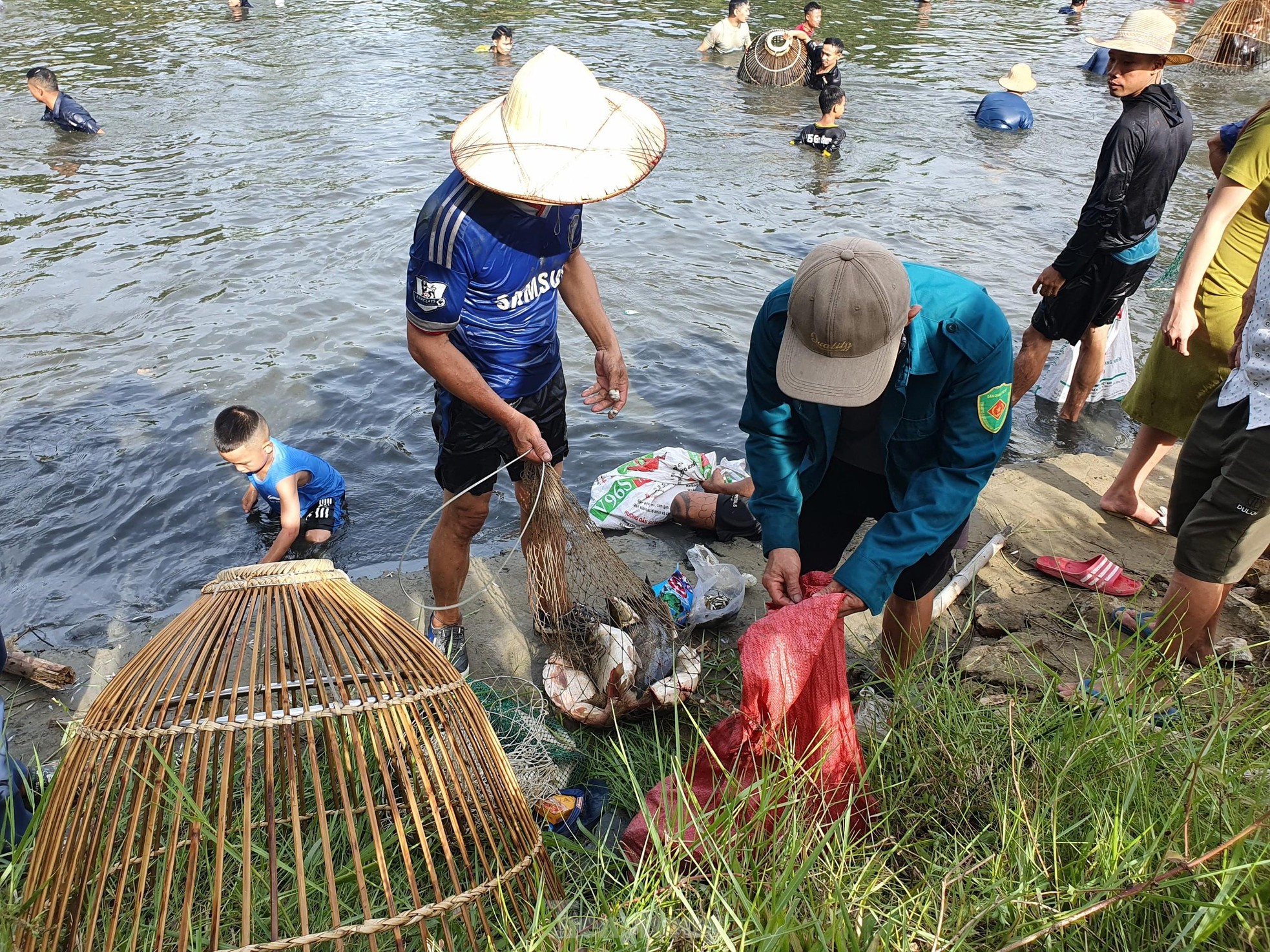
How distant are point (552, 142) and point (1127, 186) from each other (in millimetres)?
3086

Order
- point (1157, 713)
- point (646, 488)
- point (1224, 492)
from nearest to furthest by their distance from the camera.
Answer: point (1157, 713), point (1224, 492), point (646, 488)

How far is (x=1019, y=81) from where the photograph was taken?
1334 centimetres

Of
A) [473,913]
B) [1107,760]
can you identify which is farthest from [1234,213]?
[473,913]

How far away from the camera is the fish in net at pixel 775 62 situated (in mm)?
13609

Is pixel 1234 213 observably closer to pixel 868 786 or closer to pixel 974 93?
pixel 868 786

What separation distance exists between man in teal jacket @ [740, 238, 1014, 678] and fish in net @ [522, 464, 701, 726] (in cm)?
60

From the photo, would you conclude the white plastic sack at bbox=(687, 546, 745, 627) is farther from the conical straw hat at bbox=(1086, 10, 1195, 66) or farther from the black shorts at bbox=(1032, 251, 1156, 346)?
the conical straw hat at bbox=(1086, 10, 1195, 66)

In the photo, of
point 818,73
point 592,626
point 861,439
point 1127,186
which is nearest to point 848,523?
point 861,439

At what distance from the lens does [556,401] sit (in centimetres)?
351

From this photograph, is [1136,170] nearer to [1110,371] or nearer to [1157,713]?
[1110,371]

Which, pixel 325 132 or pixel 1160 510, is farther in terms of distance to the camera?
pixel 325 132

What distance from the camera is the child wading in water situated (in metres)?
11.0

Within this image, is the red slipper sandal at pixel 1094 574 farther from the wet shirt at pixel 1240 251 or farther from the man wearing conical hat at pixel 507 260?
the man wearing conical hat at pixel 507 260

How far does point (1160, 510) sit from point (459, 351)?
137 inches
